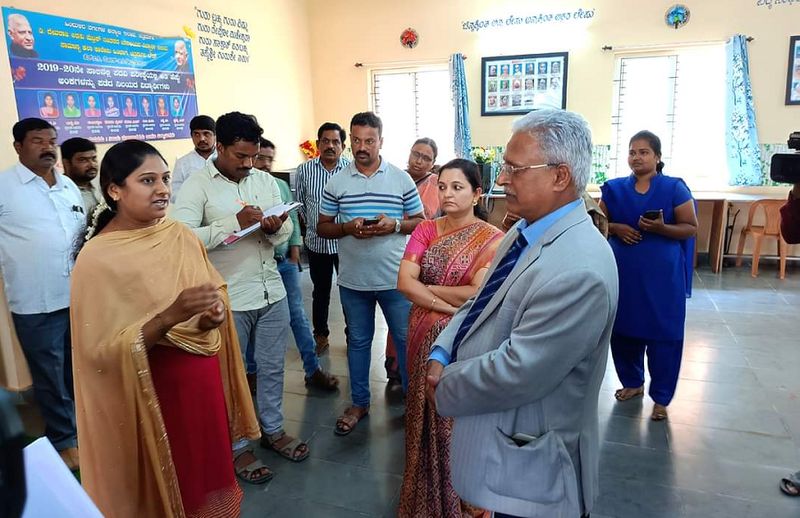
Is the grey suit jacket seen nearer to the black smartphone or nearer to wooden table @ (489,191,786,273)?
the black smartphone

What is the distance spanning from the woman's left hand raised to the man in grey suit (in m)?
0.79

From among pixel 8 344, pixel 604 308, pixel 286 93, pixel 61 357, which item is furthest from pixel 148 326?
pixel 286 93

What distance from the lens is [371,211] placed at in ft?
9.28

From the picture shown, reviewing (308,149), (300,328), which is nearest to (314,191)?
(300,328)

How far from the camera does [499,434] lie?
4.17ft

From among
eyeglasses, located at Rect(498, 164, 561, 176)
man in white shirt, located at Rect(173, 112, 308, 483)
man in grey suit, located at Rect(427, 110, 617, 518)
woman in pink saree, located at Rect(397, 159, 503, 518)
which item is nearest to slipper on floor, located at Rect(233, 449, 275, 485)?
man in white shirt, located at Rect(173, 112, 308, 483)

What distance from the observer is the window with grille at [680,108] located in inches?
252

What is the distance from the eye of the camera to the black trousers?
4008 millimetres

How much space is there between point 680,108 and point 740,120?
2.21 ft

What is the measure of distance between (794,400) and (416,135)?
5554 millimetres

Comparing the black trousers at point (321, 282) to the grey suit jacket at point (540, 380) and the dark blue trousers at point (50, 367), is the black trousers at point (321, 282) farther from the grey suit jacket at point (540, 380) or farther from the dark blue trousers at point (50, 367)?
the grey suit jacket at point (540, 380)

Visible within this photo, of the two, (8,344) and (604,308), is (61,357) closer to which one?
(8,344)

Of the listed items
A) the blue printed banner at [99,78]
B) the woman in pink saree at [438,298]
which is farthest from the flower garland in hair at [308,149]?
Answer: the woman in pink saree at [438,298]

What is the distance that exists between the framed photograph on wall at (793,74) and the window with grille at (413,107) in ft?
12.5
